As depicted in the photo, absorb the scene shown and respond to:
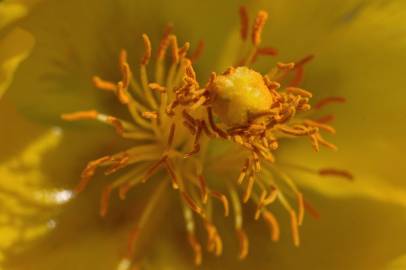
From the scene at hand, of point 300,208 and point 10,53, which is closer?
point 10,53

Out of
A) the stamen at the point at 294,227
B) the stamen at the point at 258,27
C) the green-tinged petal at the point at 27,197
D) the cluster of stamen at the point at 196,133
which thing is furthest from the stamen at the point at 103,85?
the stamen at the point at 294,227

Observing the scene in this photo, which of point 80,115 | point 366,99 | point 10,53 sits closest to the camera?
point 10,53

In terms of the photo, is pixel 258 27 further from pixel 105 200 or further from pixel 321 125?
pixel 105 200

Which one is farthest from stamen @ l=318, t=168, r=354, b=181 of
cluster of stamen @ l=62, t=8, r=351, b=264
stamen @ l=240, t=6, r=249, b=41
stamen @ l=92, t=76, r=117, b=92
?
stamen @ l=92, t=76, r=117, b=92

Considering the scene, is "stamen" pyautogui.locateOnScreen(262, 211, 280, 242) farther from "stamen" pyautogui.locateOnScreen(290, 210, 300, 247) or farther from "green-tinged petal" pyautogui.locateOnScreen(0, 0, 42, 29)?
"green-tinged petal" pyautogui.locateOnScreen(0, 0, 42, 29)

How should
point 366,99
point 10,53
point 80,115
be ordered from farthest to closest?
point 366,99, point 80,115, point 10,53

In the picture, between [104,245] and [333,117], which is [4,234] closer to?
[104,245]

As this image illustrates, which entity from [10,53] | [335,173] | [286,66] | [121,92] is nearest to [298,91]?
[286,66]
